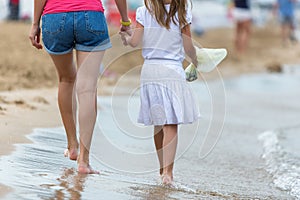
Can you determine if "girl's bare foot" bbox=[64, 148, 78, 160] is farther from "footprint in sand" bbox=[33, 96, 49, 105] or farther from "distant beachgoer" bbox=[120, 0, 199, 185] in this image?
"footprint in sand" bbox=[33, 96, 49, 105]

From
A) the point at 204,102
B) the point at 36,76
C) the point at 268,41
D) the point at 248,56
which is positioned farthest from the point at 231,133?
the point at 268,41

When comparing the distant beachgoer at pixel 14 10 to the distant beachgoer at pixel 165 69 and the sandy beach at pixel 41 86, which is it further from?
the distant beachgoer at pixel 165 69

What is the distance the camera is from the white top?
495cm

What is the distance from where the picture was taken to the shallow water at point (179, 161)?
429 centimetres

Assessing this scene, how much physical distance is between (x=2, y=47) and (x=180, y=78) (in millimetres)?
6646

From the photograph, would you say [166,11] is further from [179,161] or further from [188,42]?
[179,161]

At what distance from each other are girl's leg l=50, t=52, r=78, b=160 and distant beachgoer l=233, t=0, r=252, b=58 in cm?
1074

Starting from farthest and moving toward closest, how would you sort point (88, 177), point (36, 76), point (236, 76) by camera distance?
1. point (236, 76)
2. point (36, 76)
3. point (88, 177)

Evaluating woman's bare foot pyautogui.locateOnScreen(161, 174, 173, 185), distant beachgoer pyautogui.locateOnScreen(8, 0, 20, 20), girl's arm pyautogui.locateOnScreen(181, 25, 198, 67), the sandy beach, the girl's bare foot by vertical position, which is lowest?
distant beachgoer pyautogui.locateOnScreen(8, 0, 20, 20)

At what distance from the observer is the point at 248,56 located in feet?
56.3

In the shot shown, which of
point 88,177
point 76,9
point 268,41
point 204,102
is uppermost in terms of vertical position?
point 76,9

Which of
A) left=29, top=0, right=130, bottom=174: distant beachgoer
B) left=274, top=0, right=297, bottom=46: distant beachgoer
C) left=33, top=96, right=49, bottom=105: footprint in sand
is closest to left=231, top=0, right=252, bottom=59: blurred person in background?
left=274, top=0, right=297, bottom=46: distant beachgoer

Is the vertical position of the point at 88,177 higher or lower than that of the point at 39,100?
higher

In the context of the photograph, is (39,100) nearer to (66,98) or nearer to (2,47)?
(66,98)
